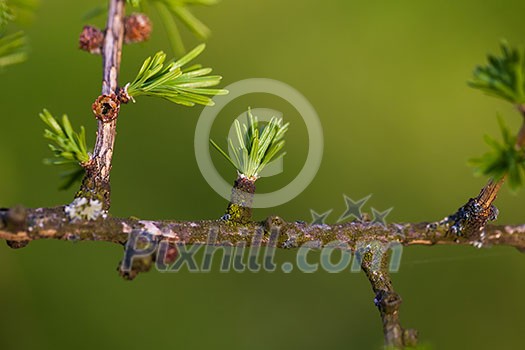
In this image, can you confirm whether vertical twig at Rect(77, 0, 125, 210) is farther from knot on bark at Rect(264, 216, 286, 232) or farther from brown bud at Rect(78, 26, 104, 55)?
knot on bark at Rect(264, 216, 286, 232)

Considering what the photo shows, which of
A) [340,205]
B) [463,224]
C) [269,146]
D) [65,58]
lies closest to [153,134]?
[65,58]

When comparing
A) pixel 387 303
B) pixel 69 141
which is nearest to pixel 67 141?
pixel 69 141

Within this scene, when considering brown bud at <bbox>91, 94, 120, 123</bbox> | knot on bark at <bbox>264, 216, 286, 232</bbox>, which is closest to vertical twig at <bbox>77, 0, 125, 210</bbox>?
brown bud at <bbox>91, 94, 120, 123</bbox>

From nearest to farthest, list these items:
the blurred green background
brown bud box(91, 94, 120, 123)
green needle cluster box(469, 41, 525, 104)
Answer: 1. green needle cluster box(469, 41, 525, 104)
2. brown bud box(91, 94, 120, 123)
3. the blurred green background

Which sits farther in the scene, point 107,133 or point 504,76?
point 107,133

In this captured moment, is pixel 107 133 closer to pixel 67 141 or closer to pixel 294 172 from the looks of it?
pixel 67 141

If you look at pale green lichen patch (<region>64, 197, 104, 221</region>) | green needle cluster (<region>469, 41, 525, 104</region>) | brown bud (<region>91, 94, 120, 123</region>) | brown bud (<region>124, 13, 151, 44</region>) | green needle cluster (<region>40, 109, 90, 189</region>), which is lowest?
pale green lichen patch (<region>64, 197, 104, 221</region>)

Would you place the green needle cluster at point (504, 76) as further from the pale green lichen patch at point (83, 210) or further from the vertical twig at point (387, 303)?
the pale green lichen patch at point (83, 210)
